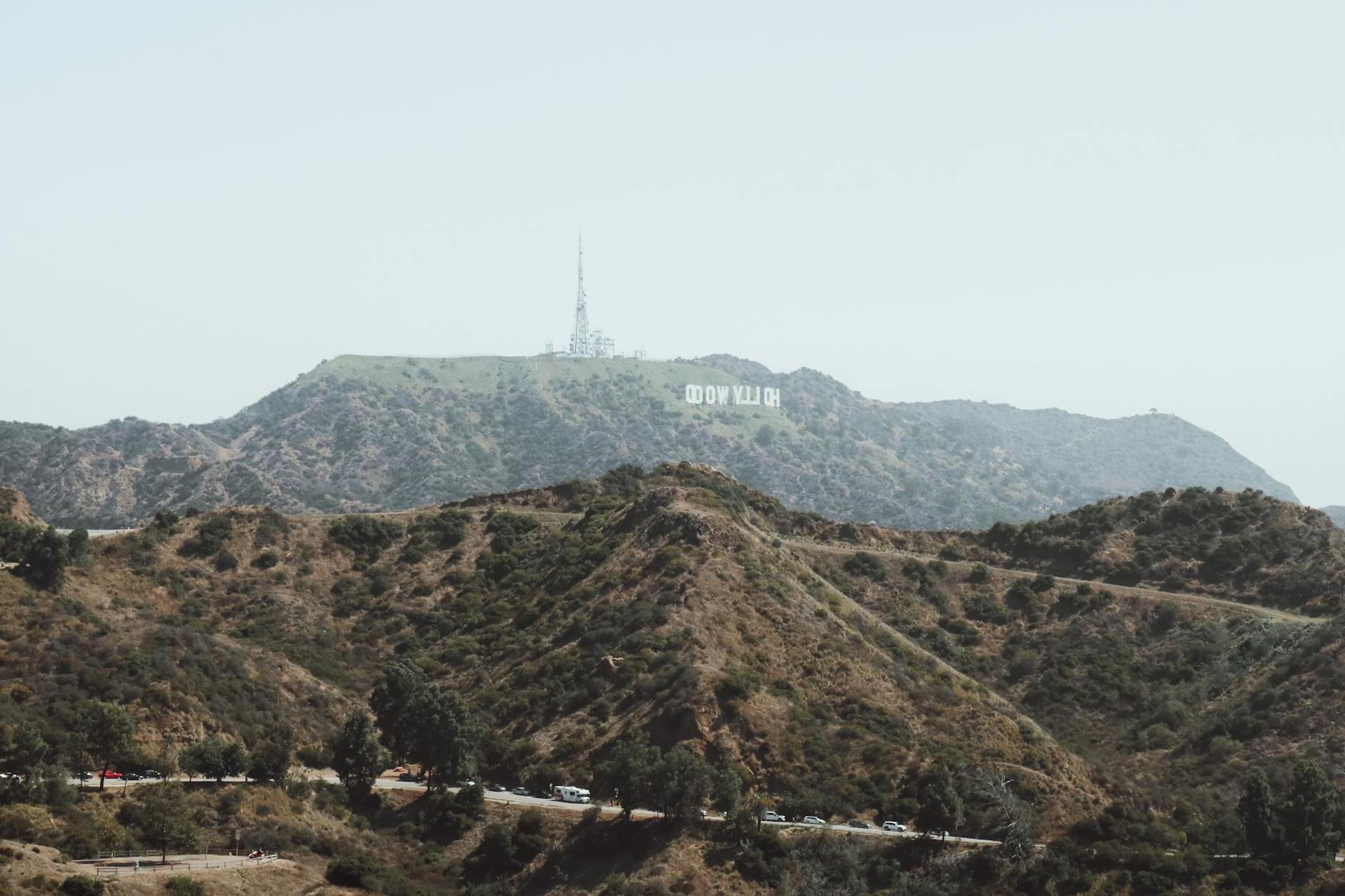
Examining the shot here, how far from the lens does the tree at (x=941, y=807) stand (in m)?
76.4

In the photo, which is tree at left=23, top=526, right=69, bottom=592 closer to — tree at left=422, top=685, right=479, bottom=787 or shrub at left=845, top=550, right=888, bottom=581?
tree at left=422, top=685, right=479, bottom=787

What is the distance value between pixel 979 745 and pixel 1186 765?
20491 millimetres

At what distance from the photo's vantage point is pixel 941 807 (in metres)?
76.5

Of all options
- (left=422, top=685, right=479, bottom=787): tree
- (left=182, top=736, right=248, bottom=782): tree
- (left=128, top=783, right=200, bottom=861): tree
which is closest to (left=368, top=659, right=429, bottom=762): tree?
(left=422, top=685, right=479, bottom=787): tree

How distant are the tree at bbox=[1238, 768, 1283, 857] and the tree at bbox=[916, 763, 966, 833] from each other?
1374 cm

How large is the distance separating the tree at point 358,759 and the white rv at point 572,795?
9864mm

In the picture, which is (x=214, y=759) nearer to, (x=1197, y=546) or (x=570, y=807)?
(x=570, y=807)

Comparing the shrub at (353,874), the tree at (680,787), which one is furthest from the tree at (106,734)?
the tree at (680,787)

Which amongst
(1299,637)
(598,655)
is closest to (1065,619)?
(1299,637)

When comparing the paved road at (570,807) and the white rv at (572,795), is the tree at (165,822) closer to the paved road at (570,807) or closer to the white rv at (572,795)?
the paved road at (570,807)

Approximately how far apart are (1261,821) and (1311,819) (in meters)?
2.27

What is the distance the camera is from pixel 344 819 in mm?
78188

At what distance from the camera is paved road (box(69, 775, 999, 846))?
247 feet

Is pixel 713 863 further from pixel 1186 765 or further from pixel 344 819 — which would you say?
pixel 1186 765
